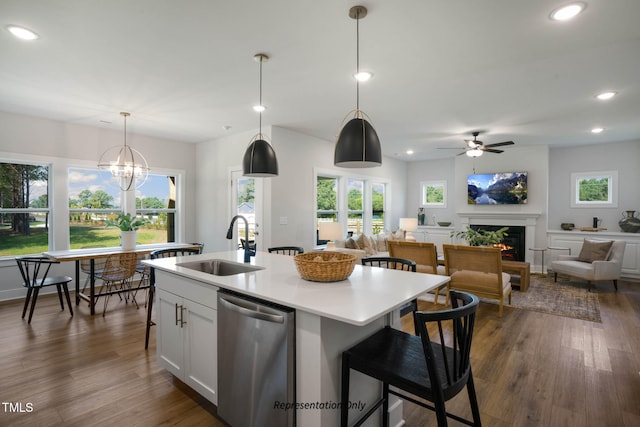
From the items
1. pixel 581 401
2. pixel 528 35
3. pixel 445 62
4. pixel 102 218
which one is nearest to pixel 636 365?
pixel 581 401

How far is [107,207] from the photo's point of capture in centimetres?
541

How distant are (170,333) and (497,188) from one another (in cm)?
700

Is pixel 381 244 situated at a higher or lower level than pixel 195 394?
higher

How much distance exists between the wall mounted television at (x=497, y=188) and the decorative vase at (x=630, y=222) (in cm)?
164

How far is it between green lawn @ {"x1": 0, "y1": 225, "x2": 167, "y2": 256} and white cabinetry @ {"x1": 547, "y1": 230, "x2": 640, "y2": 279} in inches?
308

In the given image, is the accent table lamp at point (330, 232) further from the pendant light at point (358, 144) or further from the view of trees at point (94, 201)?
the view of trees at point (94, 201)

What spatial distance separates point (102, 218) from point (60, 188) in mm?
746

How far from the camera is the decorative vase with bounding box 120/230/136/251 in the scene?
4.50 meters

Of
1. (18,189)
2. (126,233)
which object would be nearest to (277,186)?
(126,233)

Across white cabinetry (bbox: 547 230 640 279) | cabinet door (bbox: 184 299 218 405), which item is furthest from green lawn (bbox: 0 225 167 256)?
white cabinetry (bbox: 547 230 640 279)

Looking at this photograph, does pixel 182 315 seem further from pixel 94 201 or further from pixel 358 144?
pixel 94 201

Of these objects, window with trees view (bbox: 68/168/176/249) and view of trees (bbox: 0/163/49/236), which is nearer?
→ view of trees (bbox: 0/163/49/236)

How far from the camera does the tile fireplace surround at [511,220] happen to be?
6.73 metres

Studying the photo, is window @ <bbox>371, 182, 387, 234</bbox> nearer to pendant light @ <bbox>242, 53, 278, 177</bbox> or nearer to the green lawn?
the green lawn
